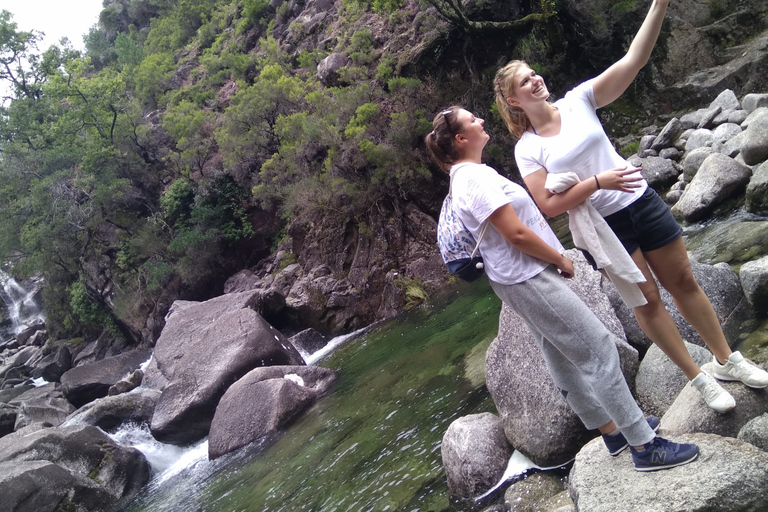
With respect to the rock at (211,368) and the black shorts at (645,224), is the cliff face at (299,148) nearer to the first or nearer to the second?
the rock at (211,368)

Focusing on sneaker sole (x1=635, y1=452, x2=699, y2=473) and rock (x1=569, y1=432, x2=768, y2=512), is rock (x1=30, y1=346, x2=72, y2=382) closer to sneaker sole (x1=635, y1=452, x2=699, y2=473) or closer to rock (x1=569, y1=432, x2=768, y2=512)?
rock (x1=569, y1=432, x2=768, y2=512)

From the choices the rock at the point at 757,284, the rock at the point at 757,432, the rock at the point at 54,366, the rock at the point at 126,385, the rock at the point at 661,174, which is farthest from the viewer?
the rock at the point at 54,366

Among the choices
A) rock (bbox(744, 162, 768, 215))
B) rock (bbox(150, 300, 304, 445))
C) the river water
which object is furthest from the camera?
rock (bbox(150, 300, 304, 445))

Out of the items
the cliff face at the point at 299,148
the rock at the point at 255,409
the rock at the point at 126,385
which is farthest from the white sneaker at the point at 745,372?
the rock at the point at 126,385

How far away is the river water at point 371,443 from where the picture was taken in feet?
18.0

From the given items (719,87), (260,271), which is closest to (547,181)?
(719,87)

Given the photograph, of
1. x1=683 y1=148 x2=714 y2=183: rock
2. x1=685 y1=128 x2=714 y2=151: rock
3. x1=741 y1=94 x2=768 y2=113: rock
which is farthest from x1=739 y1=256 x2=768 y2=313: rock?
x1=741 y1=94 x2=768 y2=113: rock

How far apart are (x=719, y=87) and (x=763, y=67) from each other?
3.66 feet

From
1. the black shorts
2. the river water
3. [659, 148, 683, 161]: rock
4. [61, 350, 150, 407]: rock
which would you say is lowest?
the river water

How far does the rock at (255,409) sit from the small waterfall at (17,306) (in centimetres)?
2889

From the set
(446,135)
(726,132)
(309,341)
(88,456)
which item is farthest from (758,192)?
(88,456)

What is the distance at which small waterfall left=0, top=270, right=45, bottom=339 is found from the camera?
3331cm

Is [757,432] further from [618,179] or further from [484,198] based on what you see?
[484,198]

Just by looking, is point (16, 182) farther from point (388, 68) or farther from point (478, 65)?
point (478, 65)
